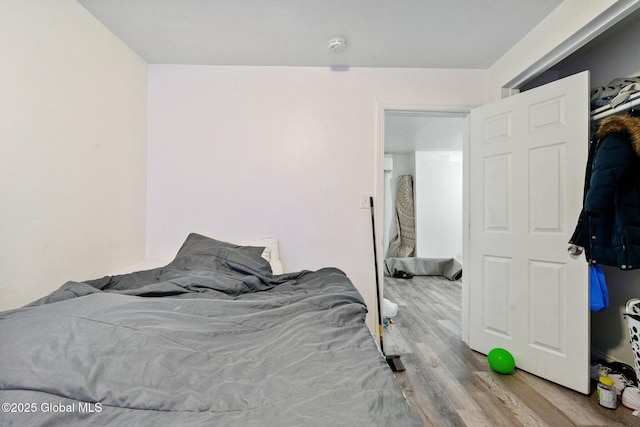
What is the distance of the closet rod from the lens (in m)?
1.50

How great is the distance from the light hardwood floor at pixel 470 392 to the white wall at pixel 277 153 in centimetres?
56

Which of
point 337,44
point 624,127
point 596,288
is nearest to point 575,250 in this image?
point 596,288

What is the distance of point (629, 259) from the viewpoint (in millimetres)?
1475

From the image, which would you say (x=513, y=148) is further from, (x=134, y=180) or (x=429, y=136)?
(x=134, y=180)

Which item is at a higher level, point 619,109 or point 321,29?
point 321,29

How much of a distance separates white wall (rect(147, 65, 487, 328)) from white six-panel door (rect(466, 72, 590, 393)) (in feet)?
1.82

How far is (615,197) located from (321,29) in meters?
2.01

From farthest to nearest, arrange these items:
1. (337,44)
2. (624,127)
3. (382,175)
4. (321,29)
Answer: (382,175) → (337,44) → (321,29) → (624,127)

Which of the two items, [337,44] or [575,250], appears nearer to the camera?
[575,250]

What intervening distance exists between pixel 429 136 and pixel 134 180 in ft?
13.2

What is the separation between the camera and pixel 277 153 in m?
2.39

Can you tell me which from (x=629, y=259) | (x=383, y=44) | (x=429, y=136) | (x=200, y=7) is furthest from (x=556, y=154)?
(x=429, y=136)

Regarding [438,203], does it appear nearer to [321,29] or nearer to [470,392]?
[470,392]

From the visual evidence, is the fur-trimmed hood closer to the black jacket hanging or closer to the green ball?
the black jacket hanging
